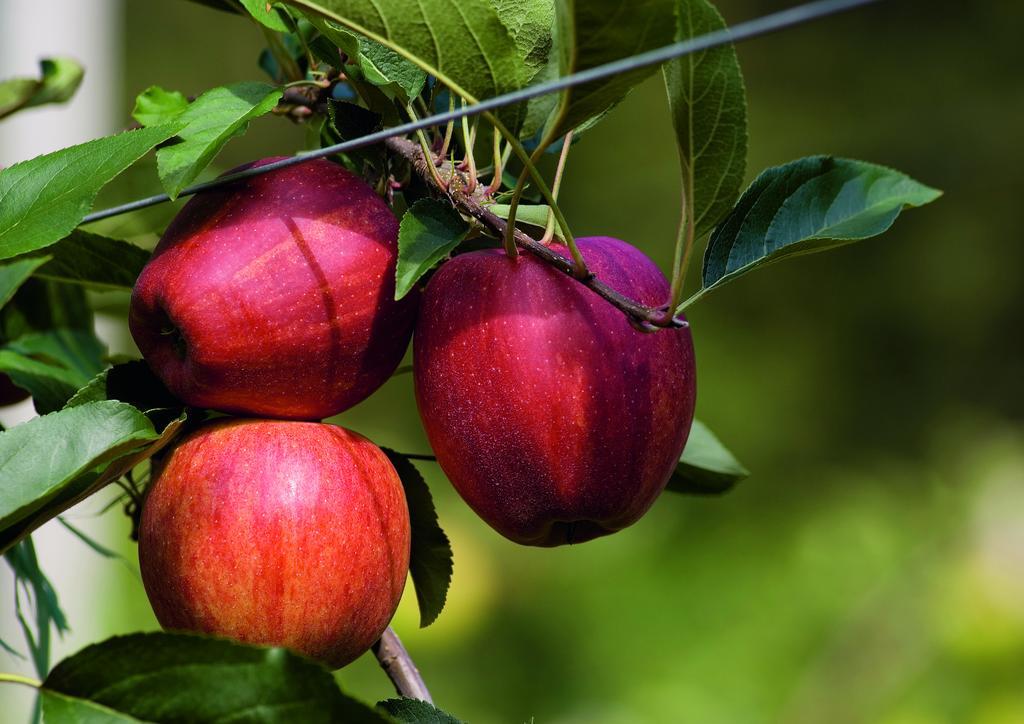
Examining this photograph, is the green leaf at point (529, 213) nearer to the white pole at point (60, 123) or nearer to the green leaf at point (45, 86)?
the green leaf at point (45, 86)

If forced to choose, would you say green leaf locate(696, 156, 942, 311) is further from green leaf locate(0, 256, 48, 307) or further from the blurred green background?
the blurred green background

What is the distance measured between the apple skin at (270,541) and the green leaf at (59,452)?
3 centimetres

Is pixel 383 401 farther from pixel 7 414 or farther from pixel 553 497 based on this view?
pixel 553 497

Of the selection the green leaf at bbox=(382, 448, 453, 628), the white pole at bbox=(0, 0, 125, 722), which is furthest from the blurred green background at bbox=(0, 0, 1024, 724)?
the green leaf at bbox=(382, 448, 453, 628)

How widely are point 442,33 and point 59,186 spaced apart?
134 mm

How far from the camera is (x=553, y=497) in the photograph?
350mm

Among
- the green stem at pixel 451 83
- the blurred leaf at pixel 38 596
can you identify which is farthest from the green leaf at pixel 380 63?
the blurred leaf at pixel 38 596

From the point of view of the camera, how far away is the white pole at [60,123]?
2.03 metres

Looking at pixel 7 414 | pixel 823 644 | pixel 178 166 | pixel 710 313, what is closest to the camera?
pixel 178 166

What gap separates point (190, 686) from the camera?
0.28 metres

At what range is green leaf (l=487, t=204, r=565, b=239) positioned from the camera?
364 millimetres

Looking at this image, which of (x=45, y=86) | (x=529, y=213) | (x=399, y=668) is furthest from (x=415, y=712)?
(x=45, y=86)

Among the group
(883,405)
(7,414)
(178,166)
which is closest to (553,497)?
(178,166)

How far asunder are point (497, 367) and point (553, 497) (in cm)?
5
